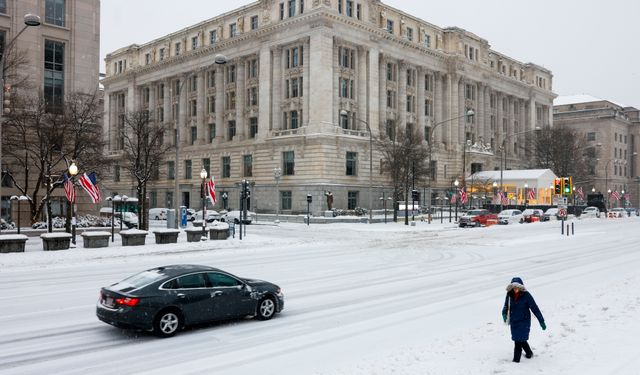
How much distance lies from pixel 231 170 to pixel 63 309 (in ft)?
208

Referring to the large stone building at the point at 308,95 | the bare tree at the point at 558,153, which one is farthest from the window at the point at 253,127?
the bare tree at the point at 558,153

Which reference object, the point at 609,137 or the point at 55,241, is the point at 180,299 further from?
the point at 609,137

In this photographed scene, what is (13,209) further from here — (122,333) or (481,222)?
(481,222)

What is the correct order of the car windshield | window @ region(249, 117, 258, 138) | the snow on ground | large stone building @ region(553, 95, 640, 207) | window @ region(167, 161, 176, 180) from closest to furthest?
the snow on ground
the car windshield
window @ region(249, 117, 258, 138)
window @ region(167, 161, 176, 180)
large stone building @ region(553, 95, 640, 207)

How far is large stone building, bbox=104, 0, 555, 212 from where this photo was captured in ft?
218

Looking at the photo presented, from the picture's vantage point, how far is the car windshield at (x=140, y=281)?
11.5 metres

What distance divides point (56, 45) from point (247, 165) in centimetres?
3159

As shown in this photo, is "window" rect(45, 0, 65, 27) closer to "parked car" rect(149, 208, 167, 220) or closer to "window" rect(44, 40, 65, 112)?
"window" rect(44, 40, 65, 112)

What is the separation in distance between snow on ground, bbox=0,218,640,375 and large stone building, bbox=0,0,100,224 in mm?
25719

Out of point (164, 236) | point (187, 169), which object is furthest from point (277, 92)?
point (164, 236)

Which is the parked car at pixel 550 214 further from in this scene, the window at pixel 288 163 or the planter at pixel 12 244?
the planter at pixel 12 244

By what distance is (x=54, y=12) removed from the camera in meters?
47.8

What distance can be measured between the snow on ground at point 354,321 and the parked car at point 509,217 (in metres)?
32.4

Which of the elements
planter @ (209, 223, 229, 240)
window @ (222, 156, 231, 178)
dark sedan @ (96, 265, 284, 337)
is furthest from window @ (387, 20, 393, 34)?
dark sedan @ (96, 265, 284, 337)
